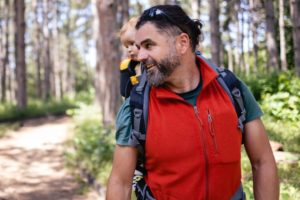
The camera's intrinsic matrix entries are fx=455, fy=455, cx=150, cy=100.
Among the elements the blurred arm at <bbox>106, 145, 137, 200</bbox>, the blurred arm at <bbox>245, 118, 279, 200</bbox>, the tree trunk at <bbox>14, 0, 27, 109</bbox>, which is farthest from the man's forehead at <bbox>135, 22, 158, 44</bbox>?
the tree trunk at <bbox>14, 0, 27, 109</bbox>

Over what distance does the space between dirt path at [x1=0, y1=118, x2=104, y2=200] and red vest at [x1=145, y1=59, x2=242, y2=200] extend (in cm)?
544

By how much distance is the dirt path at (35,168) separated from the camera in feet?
26.7

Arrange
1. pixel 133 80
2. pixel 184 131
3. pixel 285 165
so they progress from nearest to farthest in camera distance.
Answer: pixel 184 131, pixel 133 80, pixel 285 165

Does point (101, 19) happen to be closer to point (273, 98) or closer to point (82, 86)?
point (273, 98)

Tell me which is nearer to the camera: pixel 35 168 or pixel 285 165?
pixel 285 165

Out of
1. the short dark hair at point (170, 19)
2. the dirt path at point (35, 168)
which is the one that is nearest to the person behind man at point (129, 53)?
the short dark hair at point (170, 19)

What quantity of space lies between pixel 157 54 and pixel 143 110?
27 centimetres

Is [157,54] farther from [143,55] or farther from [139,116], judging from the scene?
[139,116]

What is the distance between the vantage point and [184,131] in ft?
6.75

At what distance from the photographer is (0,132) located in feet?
48.4

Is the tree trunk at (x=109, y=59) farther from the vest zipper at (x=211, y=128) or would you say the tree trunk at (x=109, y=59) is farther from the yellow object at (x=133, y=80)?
the vest zipper at (x=211, y=128)

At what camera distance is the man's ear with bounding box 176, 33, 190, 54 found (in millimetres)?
2166

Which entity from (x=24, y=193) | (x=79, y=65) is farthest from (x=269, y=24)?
(x=79, y=65)

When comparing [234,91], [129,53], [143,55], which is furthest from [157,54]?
[129,53]
